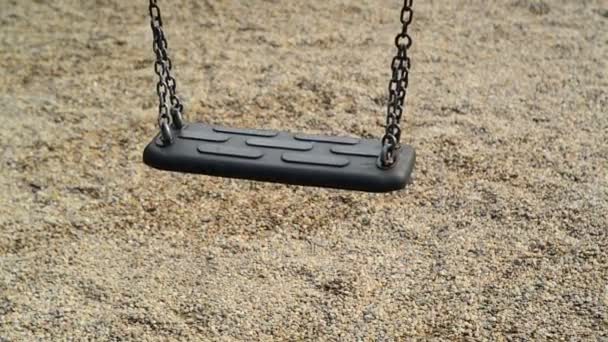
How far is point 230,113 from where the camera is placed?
2.99m

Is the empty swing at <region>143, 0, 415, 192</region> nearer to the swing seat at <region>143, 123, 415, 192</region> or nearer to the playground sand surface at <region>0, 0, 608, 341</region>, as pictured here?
the swing seat at <region>143, 123, 415, 192</region>

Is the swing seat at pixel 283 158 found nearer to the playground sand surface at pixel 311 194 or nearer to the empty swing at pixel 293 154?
the empty swing at pixel 293 154

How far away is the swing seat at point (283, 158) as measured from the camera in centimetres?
177

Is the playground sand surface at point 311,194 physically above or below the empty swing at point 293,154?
below

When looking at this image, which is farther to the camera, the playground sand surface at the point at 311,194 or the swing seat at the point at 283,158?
the playground sand surface at the point at 311,194

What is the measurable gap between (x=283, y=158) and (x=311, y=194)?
2.28ft

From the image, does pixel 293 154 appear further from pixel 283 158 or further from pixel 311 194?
pixel 311 194

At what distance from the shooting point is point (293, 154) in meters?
1.86

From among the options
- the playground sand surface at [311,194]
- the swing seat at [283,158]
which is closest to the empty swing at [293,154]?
the swing seat at [283,158]

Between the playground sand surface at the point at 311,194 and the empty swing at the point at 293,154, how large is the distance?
1.39 feet

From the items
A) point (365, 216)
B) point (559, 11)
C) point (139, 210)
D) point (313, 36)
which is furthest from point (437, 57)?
point (139, 210)

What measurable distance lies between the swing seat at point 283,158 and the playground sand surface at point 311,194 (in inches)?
16.7

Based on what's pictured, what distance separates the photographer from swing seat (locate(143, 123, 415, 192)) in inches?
69.8

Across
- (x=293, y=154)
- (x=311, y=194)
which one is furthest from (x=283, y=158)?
(x=311, y=194)
